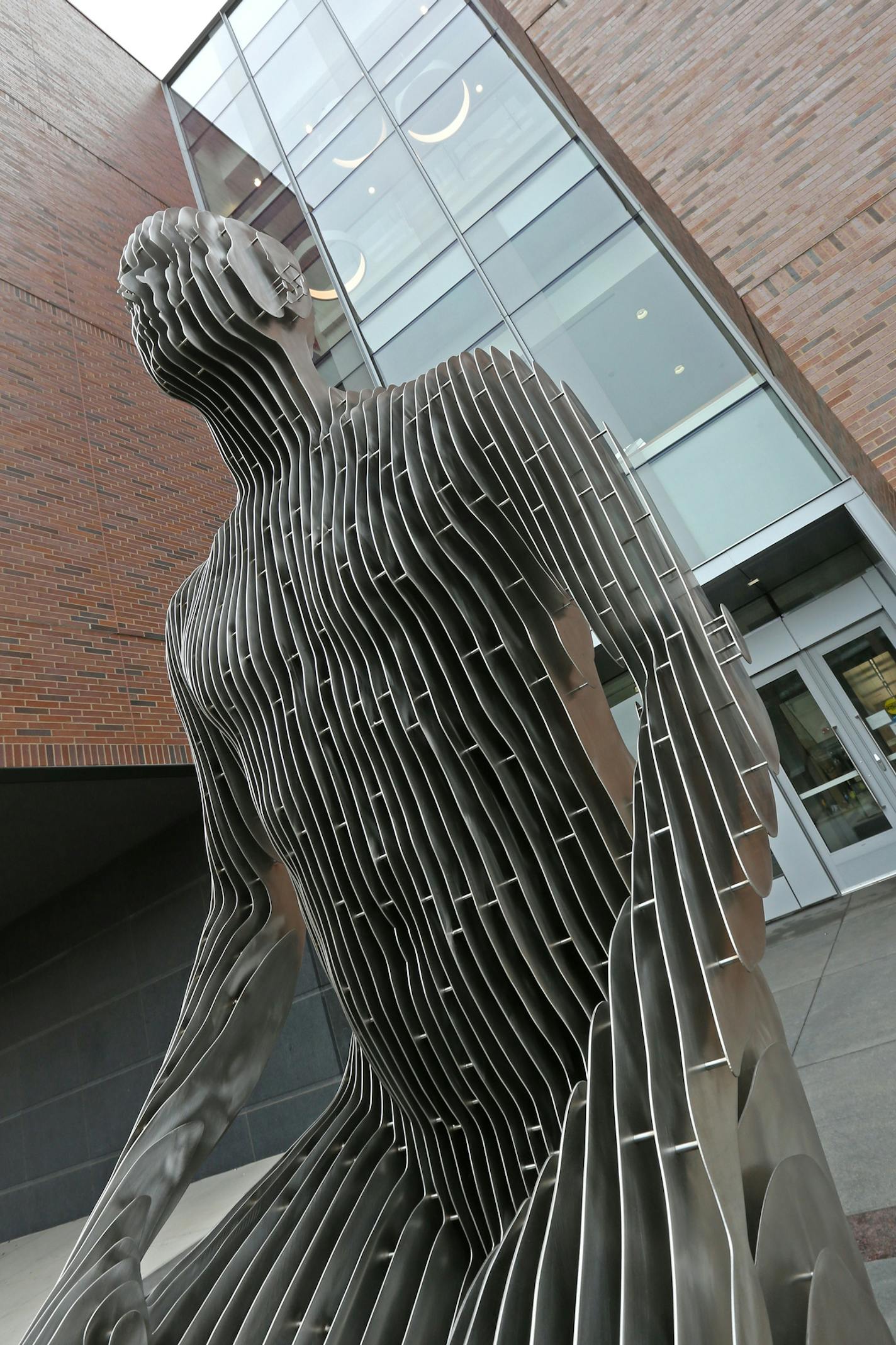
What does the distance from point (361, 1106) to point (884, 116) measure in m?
8.08

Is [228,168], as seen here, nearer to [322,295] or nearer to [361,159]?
[361,159]

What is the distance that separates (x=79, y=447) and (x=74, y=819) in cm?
398

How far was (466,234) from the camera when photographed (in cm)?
1120

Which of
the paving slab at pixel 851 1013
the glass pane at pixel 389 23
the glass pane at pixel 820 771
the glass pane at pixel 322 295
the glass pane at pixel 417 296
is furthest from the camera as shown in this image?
the glass pane at pixel 322 295

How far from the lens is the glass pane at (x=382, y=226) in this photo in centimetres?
1161

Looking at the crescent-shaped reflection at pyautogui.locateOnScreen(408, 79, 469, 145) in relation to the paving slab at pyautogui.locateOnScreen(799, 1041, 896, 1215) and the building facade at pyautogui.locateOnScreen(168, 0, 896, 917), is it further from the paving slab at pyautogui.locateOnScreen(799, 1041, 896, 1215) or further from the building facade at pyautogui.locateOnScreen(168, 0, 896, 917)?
the paving slab at pyautogui.locateOnScreen(799, 1041, 896, 1215)

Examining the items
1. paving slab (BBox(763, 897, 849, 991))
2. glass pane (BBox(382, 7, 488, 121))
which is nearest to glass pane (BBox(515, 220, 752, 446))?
glass pane (BBox(382, 7, 488, 121))

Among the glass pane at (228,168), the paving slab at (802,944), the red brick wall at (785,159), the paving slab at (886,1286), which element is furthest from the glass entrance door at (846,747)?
the glass pane at (228,168)

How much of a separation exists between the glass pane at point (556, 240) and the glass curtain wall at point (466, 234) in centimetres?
2

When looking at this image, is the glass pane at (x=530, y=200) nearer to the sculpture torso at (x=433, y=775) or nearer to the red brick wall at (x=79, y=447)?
the red brick wall at (x=79, y=447)

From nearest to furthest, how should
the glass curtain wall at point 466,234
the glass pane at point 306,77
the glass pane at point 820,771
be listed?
the glass curtain wall at point 466,234 < the glass pane at point 820,771 < the glass pane at point 306,77

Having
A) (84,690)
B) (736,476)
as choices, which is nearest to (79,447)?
(84,690)

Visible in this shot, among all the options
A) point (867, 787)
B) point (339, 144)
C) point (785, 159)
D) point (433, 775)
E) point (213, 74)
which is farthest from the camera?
point (213, 74)

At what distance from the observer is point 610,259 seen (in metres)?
10.1
